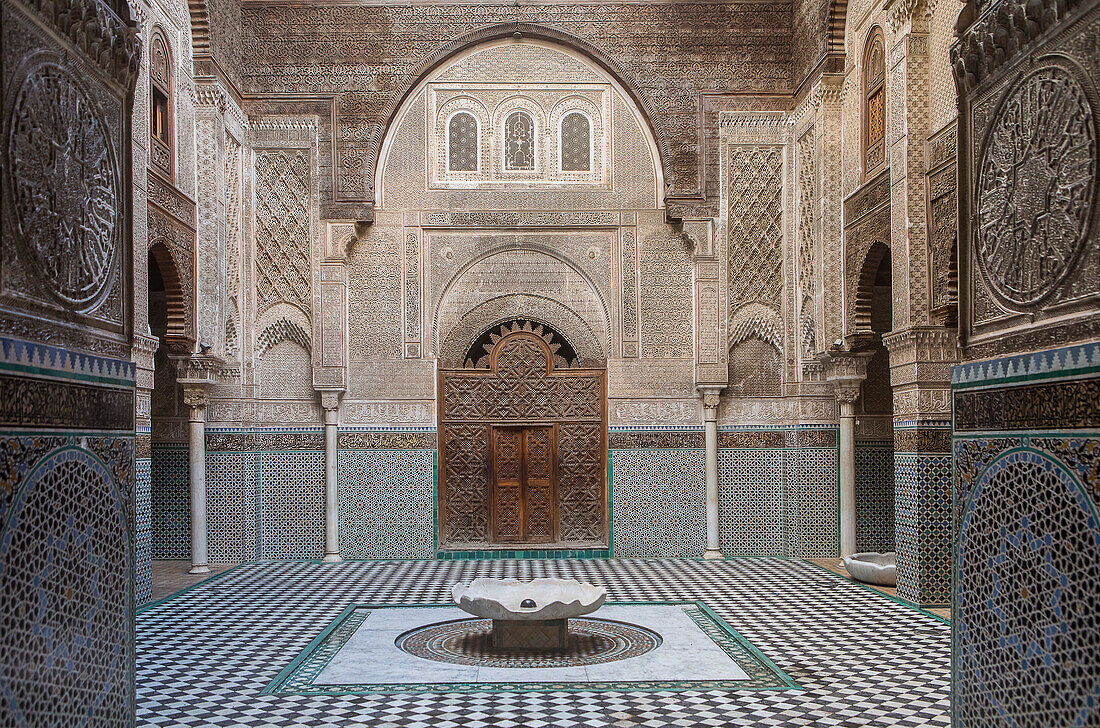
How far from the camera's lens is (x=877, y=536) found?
945 cm

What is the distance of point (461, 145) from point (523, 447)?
3.23 m

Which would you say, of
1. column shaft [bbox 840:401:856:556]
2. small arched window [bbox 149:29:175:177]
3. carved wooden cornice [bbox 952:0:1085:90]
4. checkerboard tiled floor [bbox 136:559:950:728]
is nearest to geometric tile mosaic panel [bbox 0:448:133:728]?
checkerboard tiled floor [bbox 136:559:950:728]

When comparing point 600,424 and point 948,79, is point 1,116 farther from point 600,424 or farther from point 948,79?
point 600,424

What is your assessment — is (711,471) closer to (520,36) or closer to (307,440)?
(307,440)

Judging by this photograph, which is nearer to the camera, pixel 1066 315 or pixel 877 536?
pixel 1066 315

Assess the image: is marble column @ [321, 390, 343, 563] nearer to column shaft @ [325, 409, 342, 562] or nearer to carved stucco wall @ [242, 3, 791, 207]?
column shaft @ [325, 409, 342, 562]

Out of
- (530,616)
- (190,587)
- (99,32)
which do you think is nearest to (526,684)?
(530,616)

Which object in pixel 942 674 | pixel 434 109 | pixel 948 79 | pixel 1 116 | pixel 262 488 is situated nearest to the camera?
pixel 1 116

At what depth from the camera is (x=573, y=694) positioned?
15.5ft

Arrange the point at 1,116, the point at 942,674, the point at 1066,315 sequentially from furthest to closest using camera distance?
1. the point at 942,674
2. the point at 1066,315
3. the point at 1,116

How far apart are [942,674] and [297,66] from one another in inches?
315

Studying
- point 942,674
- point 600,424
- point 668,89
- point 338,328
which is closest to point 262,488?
point 338,328

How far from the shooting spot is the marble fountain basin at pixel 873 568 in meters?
7.62

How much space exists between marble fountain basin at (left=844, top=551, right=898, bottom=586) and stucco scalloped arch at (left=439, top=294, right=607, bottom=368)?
3.24 m
